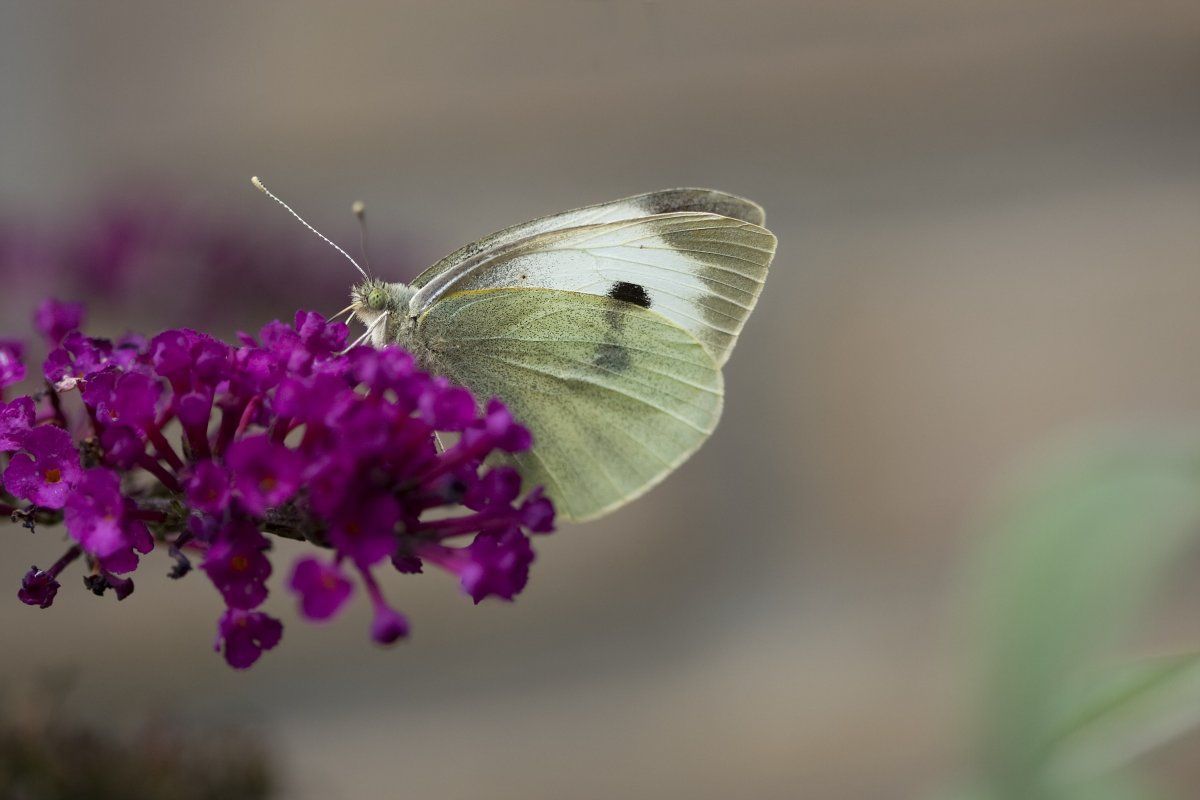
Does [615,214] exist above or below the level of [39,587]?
above

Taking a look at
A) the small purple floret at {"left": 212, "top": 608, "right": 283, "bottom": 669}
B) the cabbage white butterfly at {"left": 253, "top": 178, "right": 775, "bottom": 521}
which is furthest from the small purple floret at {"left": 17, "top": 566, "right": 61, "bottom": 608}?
the cabbage white butterfly at {"left": 253, "top": 178, "right": 775, "bottom": 521}

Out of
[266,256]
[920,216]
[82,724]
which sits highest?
[920,216]

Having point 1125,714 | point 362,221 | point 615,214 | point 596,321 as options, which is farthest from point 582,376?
point 1125,714

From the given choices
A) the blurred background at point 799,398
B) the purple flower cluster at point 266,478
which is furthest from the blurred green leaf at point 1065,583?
the blurred background at point 799,398

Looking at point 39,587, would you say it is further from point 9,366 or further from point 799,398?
point 799,398

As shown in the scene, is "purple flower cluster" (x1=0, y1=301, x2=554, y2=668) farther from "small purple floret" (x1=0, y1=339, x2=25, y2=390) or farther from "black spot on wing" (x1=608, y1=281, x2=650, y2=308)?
"black spot on wing" (x1=608, y1=281, x2=650, y2=308)

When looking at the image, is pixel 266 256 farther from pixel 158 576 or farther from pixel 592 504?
pixel 158 576

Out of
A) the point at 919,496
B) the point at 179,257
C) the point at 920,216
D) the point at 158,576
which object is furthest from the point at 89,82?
the point at 919,496
